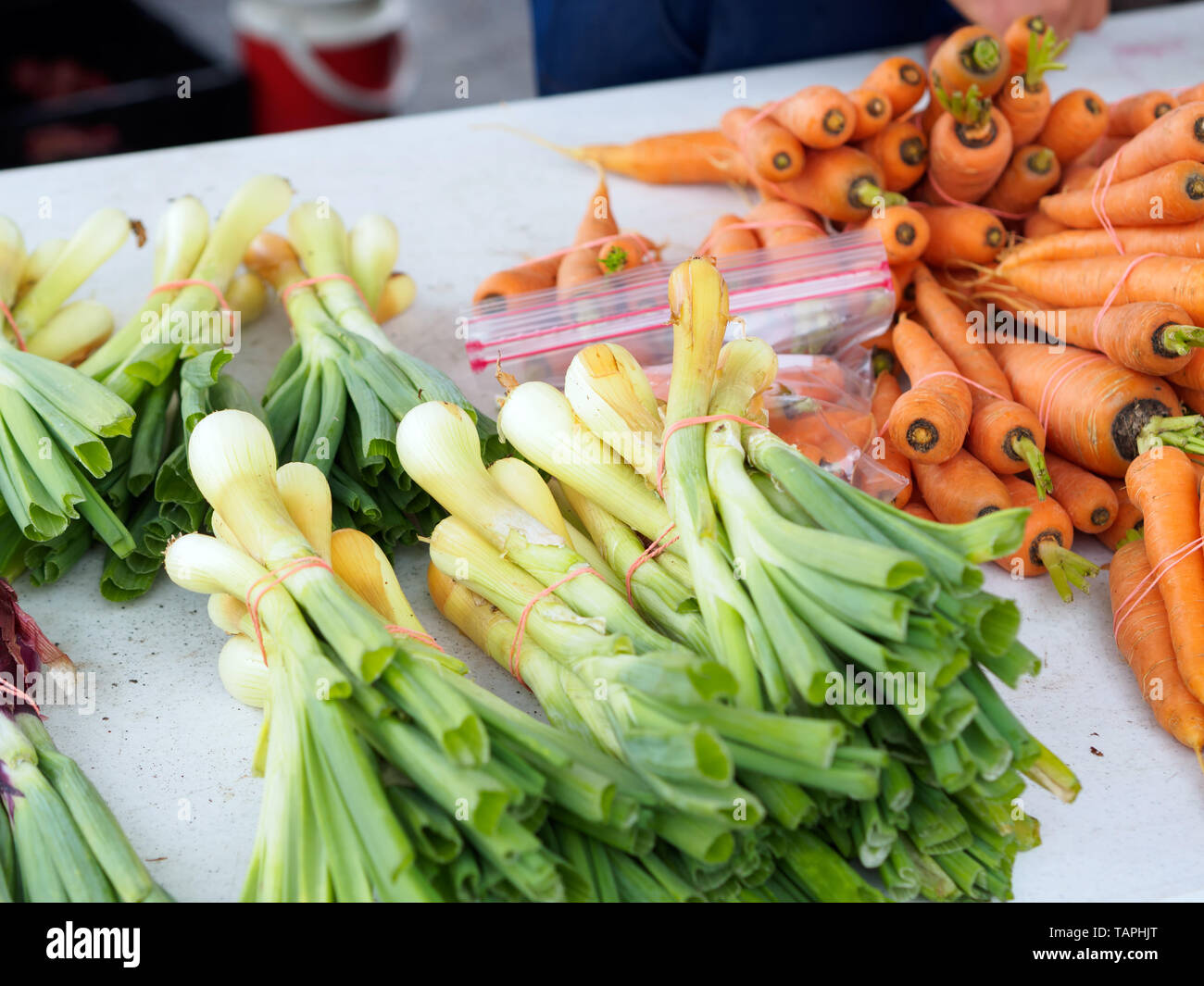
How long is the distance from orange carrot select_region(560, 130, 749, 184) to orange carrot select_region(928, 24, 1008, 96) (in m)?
0.66

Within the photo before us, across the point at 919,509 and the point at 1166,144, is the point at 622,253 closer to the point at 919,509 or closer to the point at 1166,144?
the point at 919,509

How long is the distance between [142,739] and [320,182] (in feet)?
5.90

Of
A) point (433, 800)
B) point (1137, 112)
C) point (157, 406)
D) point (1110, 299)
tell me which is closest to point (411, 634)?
point (433, 800)

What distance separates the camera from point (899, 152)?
2.33 metres

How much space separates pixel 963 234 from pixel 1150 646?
39.1 inches

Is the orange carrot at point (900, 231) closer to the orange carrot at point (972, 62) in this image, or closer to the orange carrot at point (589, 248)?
the orange carrot at point (972, 62)

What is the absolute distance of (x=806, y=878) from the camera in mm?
1295

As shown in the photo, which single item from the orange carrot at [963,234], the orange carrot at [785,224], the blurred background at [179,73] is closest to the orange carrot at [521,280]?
the orange carrot at [785,224]

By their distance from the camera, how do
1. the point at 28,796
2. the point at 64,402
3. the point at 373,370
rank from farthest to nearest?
the point at 373,370 < the point at 64,402 < the point at 28,796

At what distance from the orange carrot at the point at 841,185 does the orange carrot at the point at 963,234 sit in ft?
0.43
